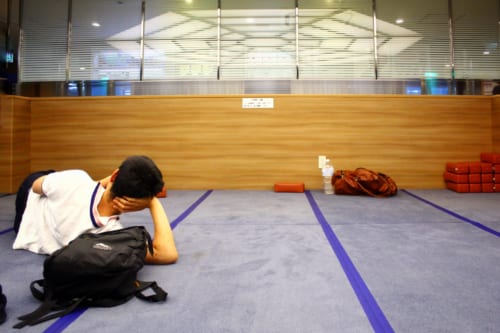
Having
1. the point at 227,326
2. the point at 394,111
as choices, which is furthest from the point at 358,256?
the point at 394,111

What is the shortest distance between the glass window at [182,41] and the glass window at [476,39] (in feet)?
13.3

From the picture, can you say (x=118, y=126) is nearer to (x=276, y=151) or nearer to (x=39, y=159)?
(x=39, y=159)

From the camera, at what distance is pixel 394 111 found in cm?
493

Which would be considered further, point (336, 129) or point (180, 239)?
point (336, 129)

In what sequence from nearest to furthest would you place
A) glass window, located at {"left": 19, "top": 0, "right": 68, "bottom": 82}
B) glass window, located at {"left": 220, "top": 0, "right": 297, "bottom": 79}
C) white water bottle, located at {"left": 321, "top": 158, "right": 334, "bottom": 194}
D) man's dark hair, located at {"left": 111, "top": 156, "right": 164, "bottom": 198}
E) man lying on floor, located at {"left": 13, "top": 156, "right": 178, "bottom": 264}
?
man's dark hair, located at {"left": 111, "top": 156, "right": 164, "bottom": 198} → man lying on floor, located at {"left": 13, "top": 156, "right": 178, "bottom": 264} → white water bottle, located at {"left": 321, "top": 158, "right": 334, "bottom": 194} → glass window, located at {"left": 220, "top": 0, "right": 297, "bottom": 79} → glass window, located at {"left": 19, "top": 0, "right": 68, "bottom": 82}

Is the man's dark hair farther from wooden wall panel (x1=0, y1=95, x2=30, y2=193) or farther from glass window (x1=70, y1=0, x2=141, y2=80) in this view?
glass window (x1=70, y1=0, x2=141, y2=80)

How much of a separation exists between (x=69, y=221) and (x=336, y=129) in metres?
4.01

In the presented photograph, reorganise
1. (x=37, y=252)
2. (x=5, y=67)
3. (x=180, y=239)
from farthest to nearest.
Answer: (x=5, y=67) → (x=180, y=239) → (x=37, y=252)

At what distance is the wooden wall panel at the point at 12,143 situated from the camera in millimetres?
4656

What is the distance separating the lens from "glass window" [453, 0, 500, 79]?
5.26 m

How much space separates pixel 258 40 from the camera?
5379mm

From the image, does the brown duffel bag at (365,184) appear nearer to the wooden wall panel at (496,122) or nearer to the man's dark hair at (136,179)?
the wooden wall panel at (496,122)

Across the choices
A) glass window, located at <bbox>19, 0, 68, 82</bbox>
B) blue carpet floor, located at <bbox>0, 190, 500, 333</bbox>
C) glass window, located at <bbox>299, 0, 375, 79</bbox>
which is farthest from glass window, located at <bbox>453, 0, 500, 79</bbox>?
Answer: glass window, located at <bbox>19, 0, 68, 82</bbox>

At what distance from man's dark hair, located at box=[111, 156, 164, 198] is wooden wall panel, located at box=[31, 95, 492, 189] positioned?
338 centimetres
